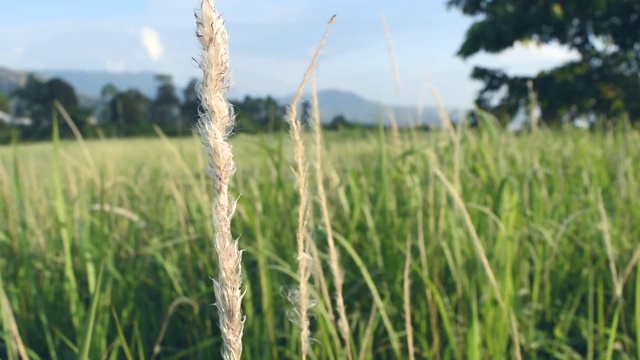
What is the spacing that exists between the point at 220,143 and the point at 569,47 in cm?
1617

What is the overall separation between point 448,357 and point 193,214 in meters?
1.08

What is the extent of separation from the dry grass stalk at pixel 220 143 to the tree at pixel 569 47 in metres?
14.1

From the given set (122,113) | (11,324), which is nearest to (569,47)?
(122,113)

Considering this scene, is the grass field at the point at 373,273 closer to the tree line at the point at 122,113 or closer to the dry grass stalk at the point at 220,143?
the tree line at the point at 122,113

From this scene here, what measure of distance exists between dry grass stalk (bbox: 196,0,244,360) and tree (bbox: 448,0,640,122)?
14083 mm

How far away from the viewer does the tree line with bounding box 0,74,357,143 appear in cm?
213

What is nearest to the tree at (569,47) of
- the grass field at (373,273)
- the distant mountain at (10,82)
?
the distant mountain at (10,82)

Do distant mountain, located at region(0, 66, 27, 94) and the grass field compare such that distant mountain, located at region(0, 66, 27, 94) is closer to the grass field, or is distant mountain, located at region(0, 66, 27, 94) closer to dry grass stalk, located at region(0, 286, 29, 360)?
the grass field

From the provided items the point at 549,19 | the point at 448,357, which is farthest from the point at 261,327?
the point at 549,19

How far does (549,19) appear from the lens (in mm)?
14500

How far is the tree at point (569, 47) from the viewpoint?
47.2 feet

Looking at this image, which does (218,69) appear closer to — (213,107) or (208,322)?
(213,107)

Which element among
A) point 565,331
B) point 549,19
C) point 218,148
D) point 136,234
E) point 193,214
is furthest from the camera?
point 549,19

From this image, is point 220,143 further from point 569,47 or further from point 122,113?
point 569,47
